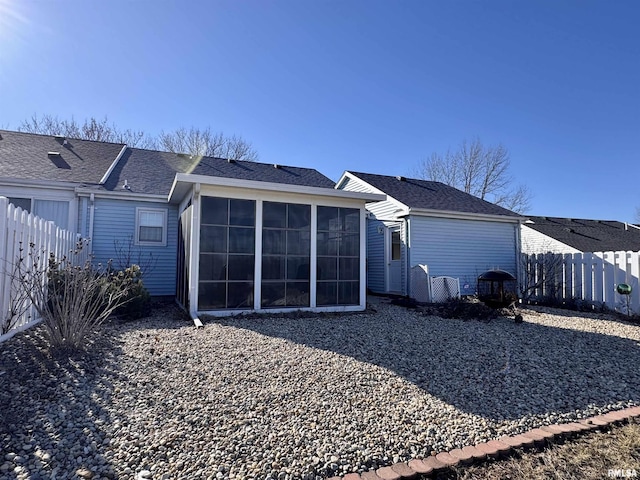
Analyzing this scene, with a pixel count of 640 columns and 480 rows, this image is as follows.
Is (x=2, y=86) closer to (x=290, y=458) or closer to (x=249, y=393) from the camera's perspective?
(x=249, y=393)

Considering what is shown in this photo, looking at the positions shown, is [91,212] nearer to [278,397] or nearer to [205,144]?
[278,397]

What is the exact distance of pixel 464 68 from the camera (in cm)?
1105

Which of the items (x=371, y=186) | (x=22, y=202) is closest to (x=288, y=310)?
(x=371, y=186)

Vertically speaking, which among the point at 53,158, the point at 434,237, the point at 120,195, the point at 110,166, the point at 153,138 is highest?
the point at 153,138

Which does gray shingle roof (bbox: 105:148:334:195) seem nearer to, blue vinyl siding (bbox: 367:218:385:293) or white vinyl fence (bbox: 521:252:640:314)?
blue vinyl siding (bbox: 367:218:385:293)

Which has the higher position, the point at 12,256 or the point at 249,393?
the point at 12,256

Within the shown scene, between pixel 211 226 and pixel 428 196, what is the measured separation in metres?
8.31

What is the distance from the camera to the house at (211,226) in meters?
6.73

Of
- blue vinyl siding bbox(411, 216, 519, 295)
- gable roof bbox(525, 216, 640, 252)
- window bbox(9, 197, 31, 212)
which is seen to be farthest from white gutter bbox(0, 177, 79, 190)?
gable roof bbox(525, 216, 640, 252)

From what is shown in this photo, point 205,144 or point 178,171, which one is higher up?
point 205,144

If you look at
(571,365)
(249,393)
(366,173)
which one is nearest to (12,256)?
(249,393)

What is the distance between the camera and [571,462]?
2.36 meters

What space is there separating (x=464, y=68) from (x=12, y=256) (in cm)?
1218
